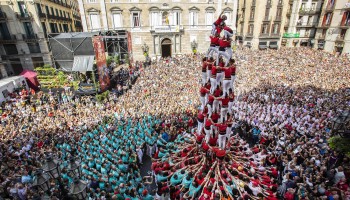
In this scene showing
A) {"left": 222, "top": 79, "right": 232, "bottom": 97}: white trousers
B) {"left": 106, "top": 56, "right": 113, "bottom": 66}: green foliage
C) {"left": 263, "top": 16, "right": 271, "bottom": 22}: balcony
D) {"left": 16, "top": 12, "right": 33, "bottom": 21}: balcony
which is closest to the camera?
{"left": 222, "top": 79, "right": 232, "bottom": 97}: white trousers

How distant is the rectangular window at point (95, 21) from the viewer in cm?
3088

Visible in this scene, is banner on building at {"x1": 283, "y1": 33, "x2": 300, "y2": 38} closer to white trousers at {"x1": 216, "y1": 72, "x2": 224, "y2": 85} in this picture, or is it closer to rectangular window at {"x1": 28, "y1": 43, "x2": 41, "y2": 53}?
white trousers at {"x1": 216, "y1": 72, "x2": 224, "y2": 85}

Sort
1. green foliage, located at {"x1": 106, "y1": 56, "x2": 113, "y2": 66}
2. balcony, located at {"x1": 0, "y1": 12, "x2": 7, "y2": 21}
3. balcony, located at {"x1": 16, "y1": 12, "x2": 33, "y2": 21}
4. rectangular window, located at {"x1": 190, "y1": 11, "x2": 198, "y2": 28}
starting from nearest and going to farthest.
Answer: green foliage, located at {"x1": 106, "y1": 56, "x2": 113, "y2": 66} → balcony, located at {"x1": 0, "y1": 12, "x2": 7, "y2": 21} → balcony, located at {"x1": 16, "y1": 12, "x2": 33, "y2": 21} → rectangular window, located at {"x1": 190, "y1": 11, "x2": 198, "y2": 28}

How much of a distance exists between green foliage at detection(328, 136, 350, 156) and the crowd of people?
699 mm

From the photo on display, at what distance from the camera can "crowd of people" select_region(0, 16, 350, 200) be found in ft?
28.8

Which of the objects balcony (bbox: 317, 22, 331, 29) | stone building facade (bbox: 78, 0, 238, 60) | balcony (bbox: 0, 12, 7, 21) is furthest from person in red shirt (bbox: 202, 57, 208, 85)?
balcony (bbox: 317, 22, 331, 29)

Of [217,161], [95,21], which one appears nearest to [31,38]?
[95,21]

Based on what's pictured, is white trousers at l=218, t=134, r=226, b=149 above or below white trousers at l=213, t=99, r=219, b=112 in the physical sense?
below

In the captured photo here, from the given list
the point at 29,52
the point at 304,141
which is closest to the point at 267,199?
the point at 304,141

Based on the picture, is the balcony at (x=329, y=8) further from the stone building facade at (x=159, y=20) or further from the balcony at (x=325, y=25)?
the stone building facade at (x=159, y=20)

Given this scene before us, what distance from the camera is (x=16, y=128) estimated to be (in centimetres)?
1441

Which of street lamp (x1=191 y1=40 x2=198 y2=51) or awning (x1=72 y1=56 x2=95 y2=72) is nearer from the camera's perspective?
awning (x1=72 y1=56 x2=95 y2=72)

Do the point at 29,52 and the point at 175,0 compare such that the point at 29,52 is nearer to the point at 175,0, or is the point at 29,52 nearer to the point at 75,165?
the point at 175,0

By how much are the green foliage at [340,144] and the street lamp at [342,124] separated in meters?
0.29
